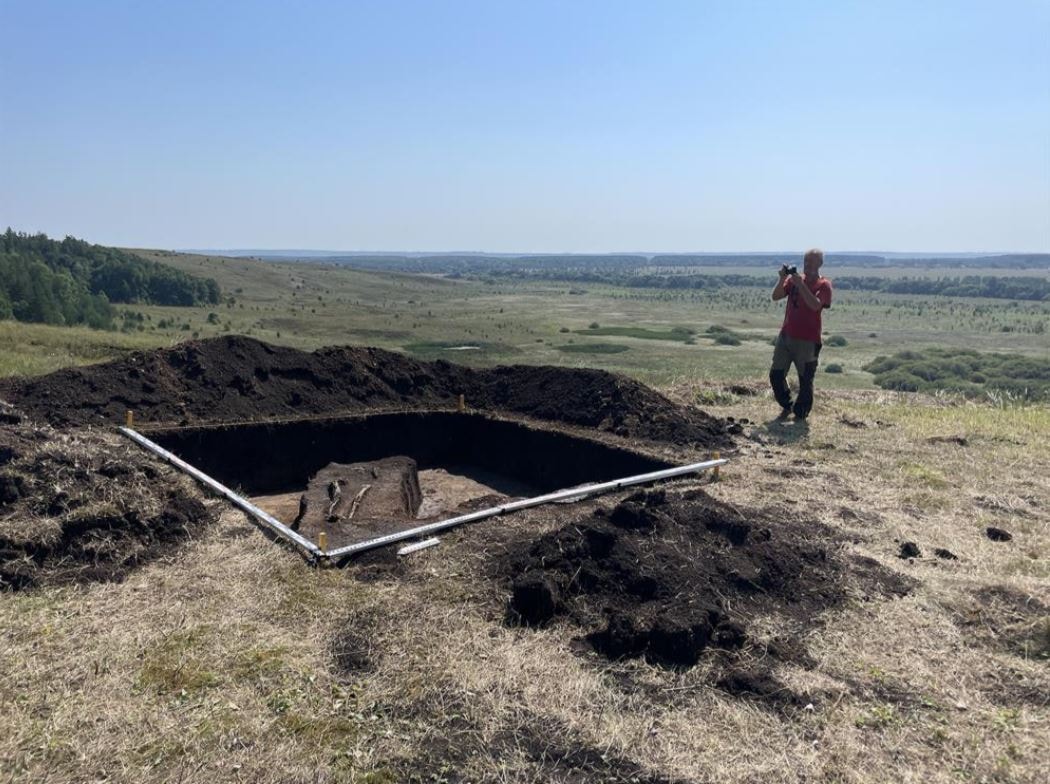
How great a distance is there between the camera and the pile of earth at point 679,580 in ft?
14.2

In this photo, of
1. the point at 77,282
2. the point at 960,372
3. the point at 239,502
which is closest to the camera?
the point at 239,502

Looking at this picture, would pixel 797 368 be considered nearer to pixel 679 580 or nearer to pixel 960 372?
pixel 679 580

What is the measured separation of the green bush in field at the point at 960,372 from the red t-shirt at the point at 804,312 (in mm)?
15081

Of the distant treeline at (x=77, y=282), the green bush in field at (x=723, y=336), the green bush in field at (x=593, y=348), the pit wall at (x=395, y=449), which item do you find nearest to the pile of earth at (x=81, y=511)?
the pit wall at (x=395, y=449)

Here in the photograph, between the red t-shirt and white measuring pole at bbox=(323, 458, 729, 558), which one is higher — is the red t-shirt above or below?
above

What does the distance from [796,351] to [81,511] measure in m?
7.91

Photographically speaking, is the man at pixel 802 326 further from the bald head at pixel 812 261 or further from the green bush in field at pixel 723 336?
the green bush in field at pixel 723 336

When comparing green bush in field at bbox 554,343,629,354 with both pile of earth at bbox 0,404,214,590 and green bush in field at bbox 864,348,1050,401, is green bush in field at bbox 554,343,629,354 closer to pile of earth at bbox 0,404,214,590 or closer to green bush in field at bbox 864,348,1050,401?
green bush in field at bbox 864,348,1050,401

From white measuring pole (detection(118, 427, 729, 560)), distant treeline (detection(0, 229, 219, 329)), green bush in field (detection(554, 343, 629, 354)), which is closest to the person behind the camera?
white measuring pole (detection(118, 427, 729, 560))

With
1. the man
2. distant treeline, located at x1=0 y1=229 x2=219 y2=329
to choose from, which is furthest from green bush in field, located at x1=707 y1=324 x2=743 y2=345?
the man

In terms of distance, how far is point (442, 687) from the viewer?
3922 mm

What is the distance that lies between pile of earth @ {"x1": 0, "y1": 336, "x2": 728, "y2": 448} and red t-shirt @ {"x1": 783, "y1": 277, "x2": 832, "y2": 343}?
5.08ft

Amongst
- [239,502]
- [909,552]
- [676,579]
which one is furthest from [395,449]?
[909,552]

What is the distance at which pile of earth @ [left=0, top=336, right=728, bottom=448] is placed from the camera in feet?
29.6
